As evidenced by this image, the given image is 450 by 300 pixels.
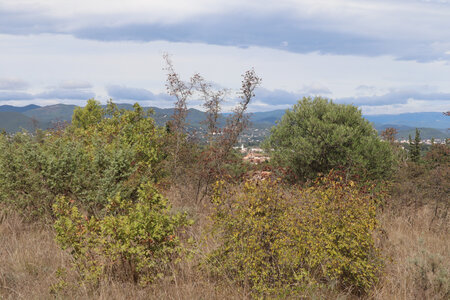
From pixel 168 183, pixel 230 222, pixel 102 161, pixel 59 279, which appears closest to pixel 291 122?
pixel 168 183

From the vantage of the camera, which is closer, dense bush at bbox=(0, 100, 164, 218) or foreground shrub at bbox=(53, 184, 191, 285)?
foreground shrub at bbox=(53, 184, 191, 285)

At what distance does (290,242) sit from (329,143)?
4.84 metres

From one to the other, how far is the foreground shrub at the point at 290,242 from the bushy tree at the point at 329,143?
3805 mm

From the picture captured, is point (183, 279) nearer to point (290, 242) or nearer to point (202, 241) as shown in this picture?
point (202, 241)

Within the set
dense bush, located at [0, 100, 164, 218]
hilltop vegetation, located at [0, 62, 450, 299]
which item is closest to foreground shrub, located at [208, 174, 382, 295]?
hilltop vegetation, located at [0, 62, 450, 299]

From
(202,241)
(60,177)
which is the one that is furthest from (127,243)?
(60,177)

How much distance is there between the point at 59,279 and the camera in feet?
14.6

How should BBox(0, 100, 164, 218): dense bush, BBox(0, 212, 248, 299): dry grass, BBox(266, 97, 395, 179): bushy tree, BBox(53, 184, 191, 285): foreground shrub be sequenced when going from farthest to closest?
BBox(266, 97, 395, 179): bushy tree < BBox(0, 100, 164, 218): dense bush < BBox(53, 184, 191, 285): foreground shrub < BBox(0, 212, 248, 299): dry grass

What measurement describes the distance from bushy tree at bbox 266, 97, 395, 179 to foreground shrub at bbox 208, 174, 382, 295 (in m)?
3.81

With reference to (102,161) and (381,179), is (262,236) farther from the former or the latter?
(381,179)

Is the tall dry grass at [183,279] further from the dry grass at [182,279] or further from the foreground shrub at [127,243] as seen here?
the foreground shrub at [127,243]

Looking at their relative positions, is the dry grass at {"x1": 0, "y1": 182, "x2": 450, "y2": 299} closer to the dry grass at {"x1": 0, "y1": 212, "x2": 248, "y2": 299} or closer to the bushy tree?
the dry grass at {"x1": 0, "y1": 212, "x2": 248, "y2": 299}

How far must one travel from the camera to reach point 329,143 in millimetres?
8773

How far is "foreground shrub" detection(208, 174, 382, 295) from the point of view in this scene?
14.1ft
